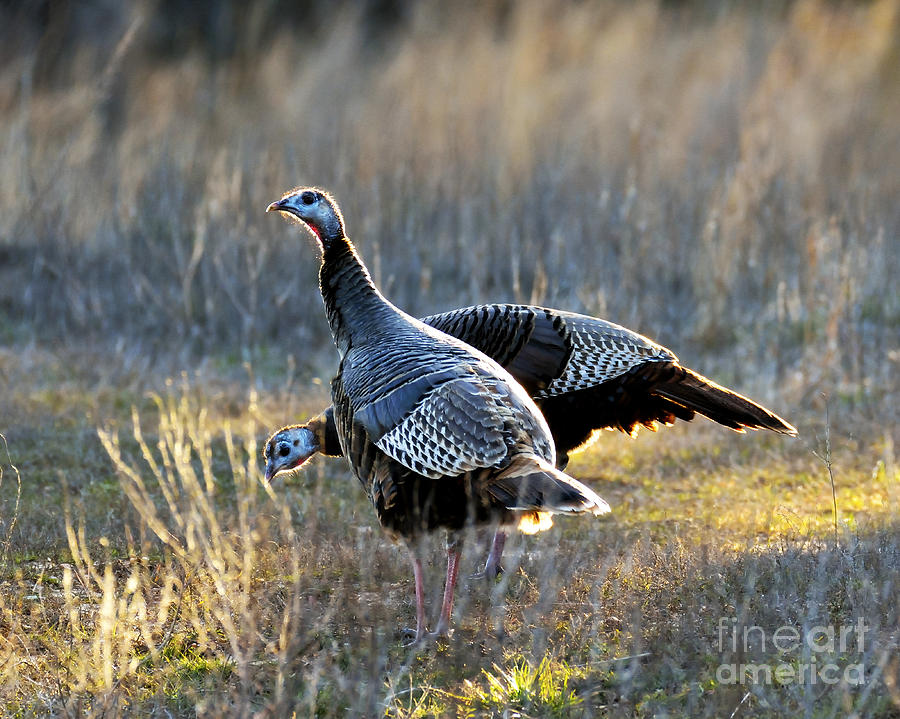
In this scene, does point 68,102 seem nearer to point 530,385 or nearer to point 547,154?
point 547,154

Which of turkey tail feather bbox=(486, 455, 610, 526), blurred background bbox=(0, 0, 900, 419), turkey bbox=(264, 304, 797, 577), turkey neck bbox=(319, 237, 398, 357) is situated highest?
blurred background bbox=(0, 0, 900, 419)

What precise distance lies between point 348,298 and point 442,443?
1126 millimetres

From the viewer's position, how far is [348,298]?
455 centimetres

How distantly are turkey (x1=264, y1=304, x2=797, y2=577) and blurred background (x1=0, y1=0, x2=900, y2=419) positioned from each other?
2.80 metres

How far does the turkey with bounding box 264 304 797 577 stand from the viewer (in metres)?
4.78

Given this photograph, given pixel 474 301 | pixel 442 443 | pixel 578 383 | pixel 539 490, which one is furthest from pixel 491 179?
pixel 539 490

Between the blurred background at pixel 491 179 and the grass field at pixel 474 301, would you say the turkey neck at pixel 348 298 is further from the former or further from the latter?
the blurred background at pixel 491 179

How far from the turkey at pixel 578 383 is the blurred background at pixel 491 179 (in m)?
2.80

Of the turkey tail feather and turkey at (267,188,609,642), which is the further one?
turkey at (267,188,609,642)

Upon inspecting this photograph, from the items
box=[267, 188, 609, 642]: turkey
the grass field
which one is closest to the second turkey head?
the grass field

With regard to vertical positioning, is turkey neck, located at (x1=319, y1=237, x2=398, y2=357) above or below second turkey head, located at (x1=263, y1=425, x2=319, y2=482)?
above

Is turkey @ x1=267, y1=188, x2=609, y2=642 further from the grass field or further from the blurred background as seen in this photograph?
the blurred background

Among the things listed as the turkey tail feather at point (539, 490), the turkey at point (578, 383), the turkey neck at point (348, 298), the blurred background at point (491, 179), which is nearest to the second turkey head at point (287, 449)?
the turkey at point (578, 383)

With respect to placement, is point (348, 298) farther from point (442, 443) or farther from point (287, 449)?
point (442, 443)
